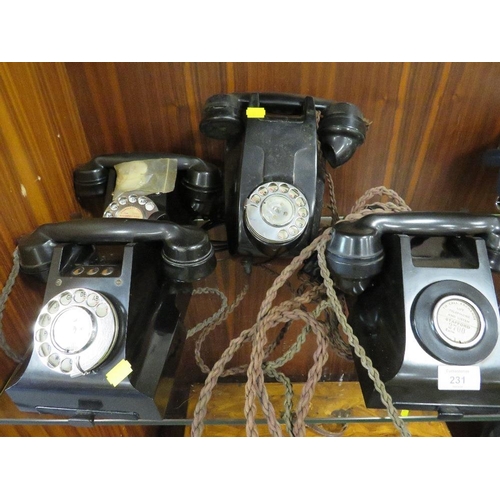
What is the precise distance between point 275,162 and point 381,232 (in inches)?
7.8

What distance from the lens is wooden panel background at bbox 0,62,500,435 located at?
0.69 m

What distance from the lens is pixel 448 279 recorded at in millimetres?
561

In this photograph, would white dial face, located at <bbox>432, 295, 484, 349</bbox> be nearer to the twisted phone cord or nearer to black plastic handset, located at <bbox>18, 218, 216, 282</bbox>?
black plastic handset, located at <bbox>18, 218, 216, 282</bbox>

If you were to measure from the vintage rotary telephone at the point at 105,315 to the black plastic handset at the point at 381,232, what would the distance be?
0.21 m

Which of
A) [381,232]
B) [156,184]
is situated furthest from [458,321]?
[156,184]

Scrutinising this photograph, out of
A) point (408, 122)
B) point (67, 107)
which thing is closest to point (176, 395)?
point (67, 107)

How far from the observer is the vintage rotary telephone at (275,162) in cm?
62

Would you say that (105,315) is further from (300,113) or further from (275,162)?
(300,113)

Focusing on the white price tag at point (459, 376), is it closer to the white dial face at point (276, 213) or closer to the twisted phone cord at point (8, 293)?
the white dial face at point (276, 213)

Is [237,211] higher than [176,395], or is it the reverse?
[237,211]

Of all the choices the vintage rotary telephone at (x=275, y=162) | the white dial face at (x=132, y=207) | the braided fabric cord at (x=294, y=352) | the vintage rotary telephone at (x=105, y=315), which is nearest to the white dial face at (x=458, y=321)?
the braided fabric cord at (x=294, y=352)

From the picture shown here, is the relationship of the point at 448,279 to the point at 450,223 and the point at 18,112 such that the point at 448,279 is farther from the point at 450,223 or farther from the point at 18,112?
the point at 18,112

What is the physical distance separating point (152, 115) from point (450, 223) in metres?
0.60
